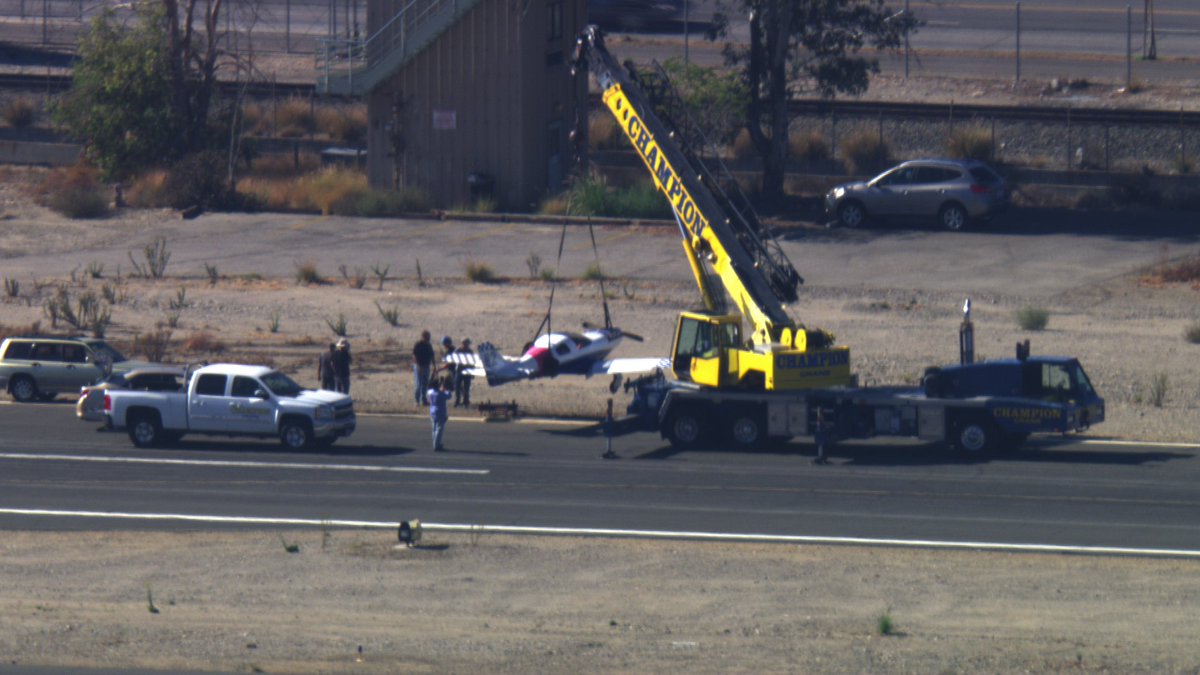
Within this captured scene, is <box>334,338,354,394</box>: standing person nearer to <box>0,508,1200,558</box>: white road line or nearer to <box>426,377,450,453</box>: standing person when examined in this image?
<box>426,377,450,453</box>: standing person

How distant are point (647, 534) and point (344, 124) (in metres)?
39.1

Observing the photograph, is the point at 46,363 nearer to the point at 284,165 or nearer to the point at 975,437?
the point at 975,437

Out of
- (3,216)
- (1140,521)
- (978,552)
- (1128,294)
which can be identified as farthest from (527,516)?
(3,216)

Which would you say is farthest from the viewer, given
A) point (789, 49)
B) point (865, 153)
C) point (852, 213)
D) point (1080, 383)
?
point (865, 153)

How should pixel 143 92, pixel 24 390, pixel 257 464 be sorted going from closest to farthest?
pixel 257 464, pixel 24 390, pixel 143 92

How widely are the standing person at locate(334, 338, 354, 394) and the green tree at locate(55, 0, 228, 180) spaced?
24.4 metres

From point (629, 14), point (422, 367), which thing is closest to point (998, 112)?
point (629, 14)

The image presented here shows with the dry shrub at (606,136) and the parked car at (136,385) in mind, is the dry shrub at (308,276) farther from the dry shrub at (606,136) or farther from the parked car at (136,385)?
the dry shrub at (606,136)

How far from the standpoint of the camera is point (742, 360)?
83.5 feet

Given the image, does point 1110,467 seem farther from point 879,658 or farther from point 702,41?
point 702,41

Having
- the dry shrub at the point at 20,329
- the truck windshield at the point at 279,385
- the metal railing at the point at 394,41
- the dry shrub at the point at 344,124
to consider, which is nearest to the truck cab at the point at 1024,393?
the truck windshield at the point at 279,385

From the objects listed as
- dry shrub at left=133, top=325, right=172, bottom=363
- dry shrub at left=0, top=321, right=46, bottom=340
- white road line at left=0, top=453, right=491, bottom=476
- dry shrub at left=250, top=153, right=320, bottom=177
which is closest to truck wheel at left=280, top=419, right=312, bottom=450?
white road line at left=0, top=453, right=491, bottom=476

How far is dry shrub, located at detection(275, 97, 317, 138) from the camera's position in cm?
5772

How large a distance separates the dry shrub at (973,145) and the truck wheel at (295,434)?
27989mm
